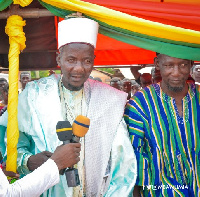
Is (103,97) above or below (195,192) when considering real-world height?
above

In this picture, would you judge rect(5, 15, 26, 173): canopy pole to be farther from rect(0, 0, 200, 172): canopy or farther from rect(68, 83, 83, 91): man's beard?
rect(68, 83, 83, 91): man's beard

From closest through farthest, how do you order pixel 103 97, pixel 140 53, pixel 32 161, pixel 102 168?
pixel 32 161 < pixel 102 168 < pixel 103 97 < pixel 140 53

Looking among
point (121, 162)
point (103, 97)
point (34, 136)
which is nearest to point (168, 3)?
point (103, 97)

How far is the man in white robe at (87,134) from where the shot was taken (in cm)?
259

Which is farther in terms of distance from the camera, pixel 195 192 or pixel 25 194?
pixel 195 192

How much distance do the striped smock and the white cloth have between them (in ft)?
2.92

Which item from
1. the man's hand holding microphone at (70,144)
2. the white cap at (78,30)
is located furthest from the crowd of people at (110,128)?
the man's hand holding microphone at (70,144)

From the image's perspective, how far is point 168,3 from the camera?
2.71m

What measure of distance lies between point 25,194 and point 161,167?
124 cm

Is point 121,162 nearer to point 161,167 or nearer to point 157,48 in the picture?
point 161,167

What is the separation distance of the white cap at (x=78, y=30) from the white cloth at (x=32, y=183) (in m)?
1.03

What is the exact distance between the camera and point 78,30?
2.66m

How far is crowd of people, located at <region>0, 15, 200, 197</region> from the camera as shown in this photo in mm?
2613

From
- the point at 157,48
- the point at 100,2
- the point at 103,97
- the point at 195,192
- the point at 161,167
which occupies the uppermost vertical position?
the point at 100,2
